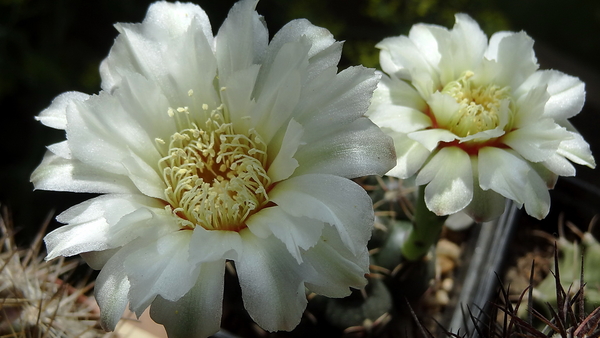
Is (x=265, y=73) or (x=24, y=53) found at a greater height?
(x=265, y=73)

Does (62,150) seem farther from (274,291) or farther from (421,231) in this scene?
(421,231)

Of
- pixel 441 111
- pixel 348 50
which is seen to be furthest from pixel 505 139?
pixel 348 50

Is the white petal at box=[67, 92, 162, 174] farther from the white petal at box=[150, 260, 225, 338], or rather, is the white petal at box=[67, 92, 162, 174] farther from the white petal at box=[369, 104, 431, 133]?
the white petal at box=[369, 104, 431, 133]

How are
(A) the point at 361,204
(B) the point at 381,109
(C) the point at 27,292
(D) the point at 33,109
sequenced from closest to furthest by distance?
(A) the point at 361,204 → (B) the point at 381,109 → (C) the point at 27,292 → (D) the point at 33,109

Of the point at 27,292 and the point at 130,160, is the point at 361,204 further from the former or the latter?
the point at 27,292

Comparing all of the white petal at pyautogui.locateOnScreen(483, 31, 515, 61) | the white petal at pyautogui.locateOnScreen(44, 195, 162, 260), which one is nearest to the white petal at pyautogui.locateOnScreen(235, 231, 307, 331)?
the white petal at pyautogui.locateOnScreen(44, 195, 162, 260)

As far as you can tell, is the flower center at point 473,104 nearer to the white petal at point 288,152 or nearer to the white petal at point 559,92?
the white petal at point 559,92
